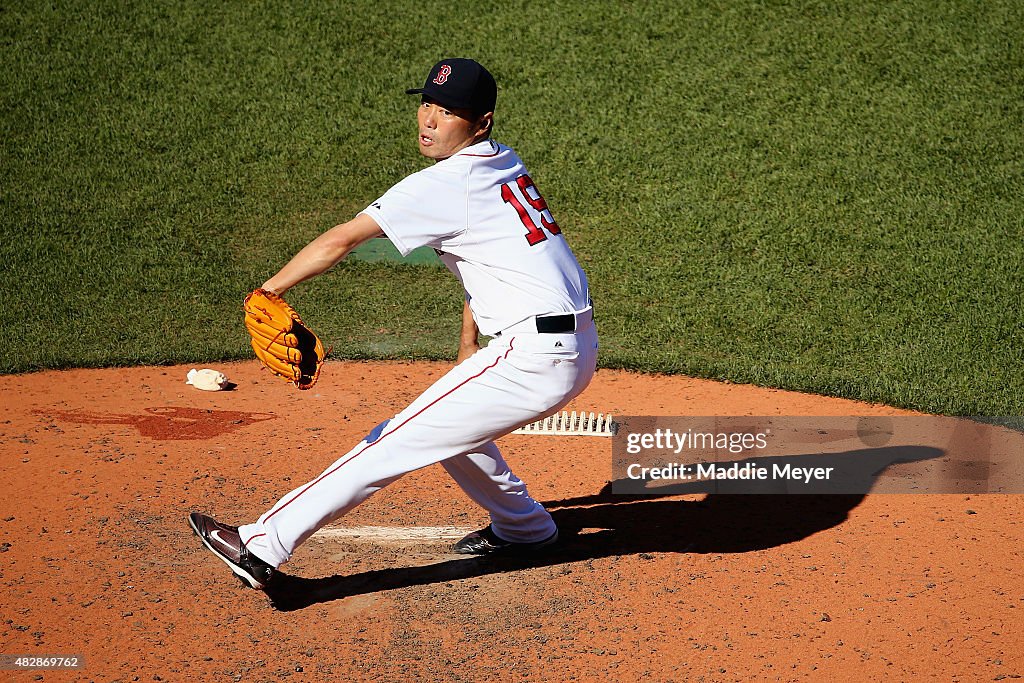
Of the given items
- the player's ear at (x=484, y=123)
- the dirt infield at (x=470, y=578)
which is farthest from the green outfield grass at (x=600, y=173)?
the player's ear at (x=484, y=123)

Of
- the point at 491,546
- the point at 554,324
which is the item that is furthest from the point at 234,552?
the point at 554,324

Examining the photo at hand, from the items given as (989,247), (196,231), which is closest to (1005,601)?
(989,247)

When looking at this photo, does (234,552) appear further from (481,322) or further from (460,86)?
(460,86)

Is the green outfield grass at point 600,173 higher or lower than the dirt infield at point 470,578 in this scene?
higher

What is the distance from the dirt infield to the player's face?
1.66 meters

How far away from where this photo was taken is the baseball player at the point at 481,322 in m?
3.74

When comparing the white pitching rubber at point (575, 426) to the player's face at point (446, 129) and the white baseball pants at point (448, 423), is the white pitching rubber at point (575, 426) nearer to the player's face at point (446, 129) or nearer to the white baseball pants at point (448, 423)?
the white baseball pants at point (448, 423)

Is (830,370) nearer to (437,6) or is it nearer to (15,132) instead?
(437,6)

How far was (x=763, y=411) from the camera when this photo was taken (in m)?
6.05

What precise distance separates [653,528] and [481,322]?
→ 1.40 m

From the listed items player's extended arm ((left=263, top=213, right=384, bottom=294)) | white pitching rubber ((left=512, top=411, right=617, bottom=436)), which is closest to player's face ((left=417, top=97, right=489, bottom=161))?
player's extended arm ((left=263, top=213, right=384, bottom=294))

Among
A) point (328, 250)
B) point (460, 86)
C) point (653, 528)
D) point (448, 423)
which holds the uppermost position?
point (460, 86)

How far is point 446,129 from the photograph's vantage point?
151 inches

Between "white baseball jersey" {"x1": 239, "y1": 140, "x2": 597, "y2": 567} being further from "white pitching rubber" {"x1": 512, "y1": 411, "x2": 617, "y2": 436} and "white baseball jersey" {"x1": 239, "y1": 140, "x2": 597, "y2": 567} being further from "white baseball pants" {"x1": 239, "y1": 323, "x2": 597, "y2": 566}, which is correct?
"white pitching rubber" {"x1": 512, "y1": 411, "x2": 617, "y2": 436}
